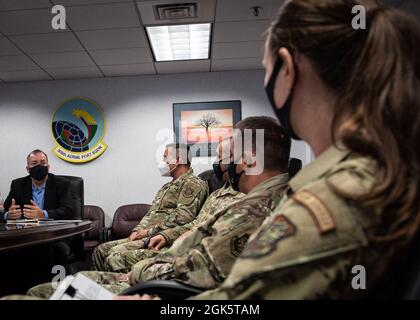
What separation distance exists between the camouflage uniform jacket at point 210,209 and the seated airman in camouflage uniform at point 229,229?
565 mm

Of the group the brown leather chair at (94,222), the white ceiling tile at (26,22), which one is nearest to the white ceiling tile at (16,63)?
the white ceiling tile at (26,22)

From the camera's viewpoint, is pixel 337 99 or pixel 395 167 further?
pixel 337 99

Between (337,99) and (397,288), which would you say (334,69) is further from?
(397,288)

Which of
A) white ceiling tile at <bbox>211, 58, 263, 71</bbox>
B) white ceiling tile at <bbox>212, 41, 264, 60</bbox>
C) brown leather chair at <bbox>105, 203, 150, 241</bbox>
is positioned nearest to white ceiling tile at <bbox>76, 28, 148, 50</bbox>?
white ceiling tile at <bbox>212, 41, 264, 60</bbox>

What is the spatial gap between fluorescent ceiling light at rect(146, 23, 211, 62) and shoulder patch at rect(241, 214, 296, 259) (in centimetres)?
406

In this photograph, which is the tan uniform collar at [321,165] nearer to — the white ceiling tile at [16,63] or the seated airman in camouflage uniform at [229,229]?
the seated airman in camouflage uniform at [229,229]

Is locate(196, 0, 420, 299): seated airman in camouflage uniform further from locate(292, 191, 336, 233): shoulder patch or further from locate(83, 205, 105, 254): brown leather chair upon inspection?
locate(83, 205, 105, 254): brown leather chair

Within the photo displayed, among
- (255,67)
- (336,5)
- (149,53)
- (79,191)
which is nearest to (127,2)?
(149,53)

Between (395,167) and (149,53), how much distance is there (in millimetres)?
4761

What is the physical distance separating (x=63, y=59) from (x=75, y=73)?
0.61 meters

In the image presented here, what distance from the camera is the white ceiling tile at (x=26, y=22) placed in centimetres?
376
